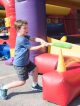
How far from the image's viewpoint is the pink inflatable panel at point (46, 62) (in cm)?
432

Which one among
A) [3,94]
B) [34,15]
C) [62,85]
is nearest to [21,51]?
[3,94]

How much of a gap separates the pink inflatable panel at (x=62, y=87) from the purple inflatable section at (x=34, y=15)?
1.56 metres

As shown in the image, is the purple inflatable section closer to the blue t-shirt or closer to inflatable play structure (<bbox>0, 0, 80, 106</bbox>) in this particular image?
inflatable play structure (<bbox>0, 0, 80, 106</bbox>)

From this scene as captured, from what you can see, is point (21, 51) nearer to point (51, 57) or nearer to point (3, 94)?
point (3, 94)

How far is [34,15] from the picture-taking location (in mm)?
4844

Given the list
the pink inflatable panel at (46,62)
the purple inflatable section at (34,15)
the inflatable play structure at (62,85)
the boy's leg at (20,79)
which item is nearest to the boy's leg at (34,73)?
the boy's leg at (20,79)

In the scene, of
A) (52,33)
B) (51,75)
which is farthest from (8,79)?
(52,33)

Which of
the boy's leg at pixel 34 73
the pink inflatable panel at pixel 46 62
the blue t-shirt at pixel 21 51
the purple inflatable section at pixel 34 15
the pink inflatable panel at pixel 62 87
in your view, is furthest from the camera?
the purple inflatable section at pixel 34 15

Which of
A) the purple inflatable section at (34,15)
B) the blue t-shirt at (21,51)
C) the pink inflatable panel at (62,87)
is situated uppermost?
the purple inflatable section at (34,15)

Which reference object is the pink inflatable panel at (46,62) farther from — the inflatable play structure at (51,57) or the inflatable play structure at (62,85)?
the inflatable play structure at (62,85)

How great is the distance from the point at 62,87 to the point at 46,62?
134cm

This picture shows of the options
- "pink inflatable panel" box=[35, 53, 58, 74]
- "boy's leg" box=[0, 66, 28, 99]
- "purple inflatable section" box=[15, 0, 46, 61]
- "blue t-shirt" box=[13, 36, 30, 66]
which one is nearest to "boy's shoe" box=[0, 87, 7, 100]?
"boy's leg" box=[0, 66, 28, 99]

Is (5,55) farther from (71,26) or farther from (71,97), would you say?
(71,26)

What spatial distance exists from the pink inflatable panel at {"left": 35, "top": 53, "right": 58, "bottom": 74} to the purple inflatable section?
0.24m
